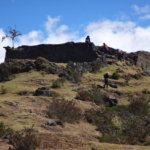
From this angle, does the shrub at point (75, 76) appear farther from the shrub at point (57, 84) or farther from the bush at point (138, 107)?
the bush at point (138, 107)

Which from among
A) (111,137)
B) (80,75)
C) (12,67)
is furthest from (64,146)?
(12,67)

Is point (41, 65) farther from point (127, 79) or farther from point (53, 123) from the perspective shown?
point (53, 123)

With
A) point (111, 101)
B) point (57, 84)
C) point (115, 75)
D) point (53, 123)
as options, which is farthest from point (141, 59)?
point (53, 123)

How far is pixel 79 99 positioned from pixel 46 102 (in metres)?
3.27

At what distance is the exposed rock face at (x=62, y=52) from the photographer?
41.2 metres

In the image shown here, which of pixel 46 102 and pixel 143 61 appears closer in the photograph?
pixel 46 102

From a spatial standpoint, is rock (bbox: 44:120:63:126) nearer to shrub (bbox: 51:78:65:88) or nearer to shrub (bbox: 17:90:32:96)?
shrub (bbox: 17:90:32:96)

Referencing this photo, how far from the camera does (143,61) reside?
45844 millimetres

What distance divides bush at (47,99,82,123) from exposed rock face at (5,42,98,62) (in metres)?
19.8

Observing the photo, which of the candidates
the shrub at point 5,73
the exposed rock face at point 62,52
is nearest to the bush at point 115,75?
the exposed rock face at point 62,52

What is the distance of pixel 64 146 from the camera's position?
1525 cm

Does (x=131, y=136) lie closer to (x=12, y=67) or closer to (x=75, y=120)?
(x=75, y=120)

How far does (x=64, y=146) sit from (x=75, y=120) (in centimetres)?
560

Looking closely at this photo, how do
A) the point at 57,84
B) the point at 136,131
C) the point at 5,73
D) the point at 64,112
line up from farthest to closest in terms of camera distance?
1. the point at 5,73
2. the point at 57,84
3. the point at 64,112
4. the point at 136,131
